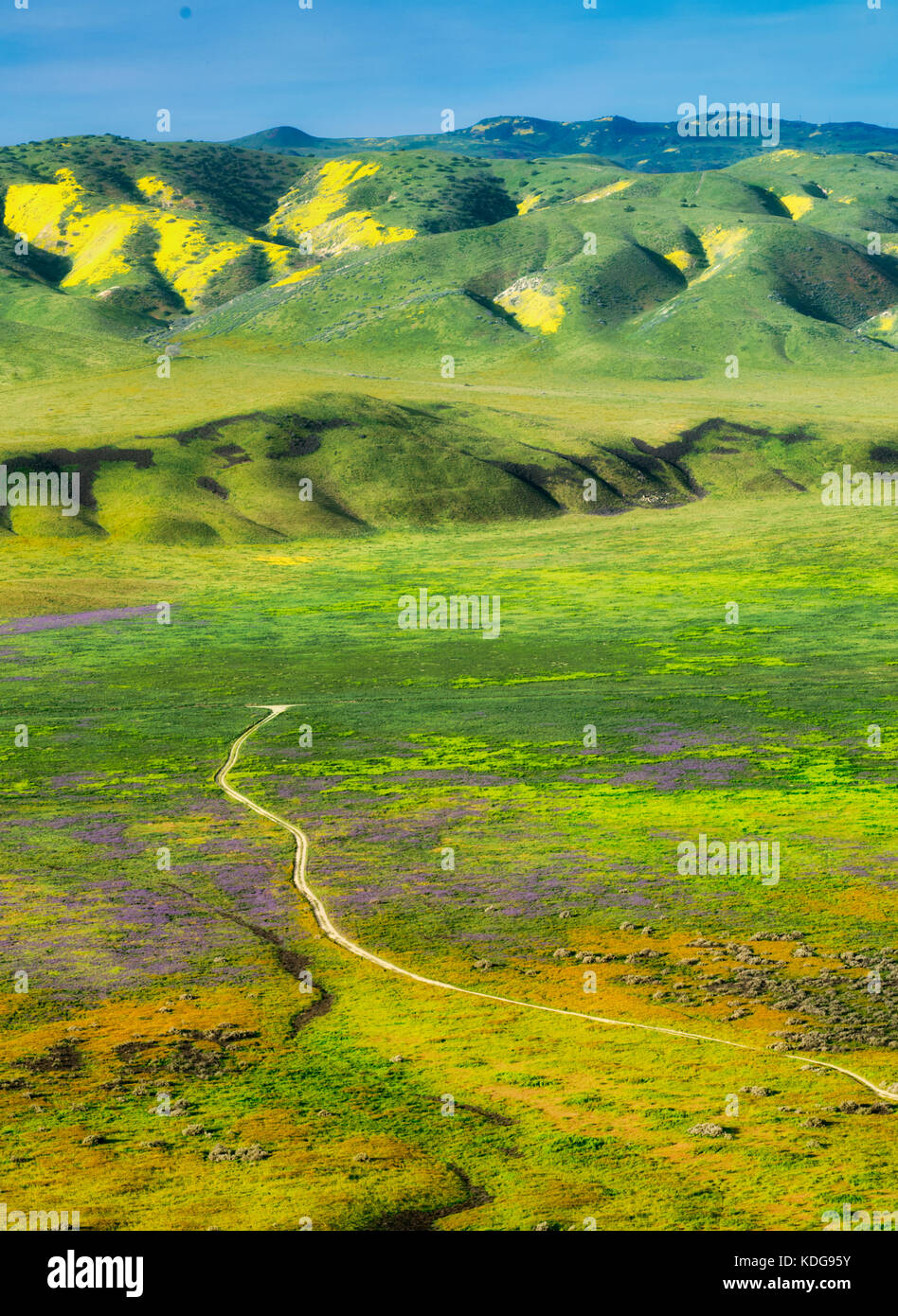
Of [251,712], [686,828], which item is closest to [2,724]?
[251,712]

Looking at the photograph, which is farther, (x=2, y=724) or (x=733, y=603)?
(x=733, y=603)

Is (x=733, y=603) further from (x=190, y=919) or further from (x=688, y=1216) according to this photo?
(x=688, y=1216)

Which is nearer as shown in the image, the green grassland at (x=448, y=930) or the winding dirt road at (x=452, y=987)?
the green grassland at (x=448, y=930)

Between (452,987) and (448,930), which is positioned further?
(448,930)

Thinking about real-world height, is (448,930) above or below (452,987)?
A: above

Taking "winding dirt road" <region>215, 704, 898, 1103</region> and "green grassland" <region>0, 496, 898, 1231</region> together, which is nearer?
"green grassland" <region>0, 496, 898, 1231</region>
